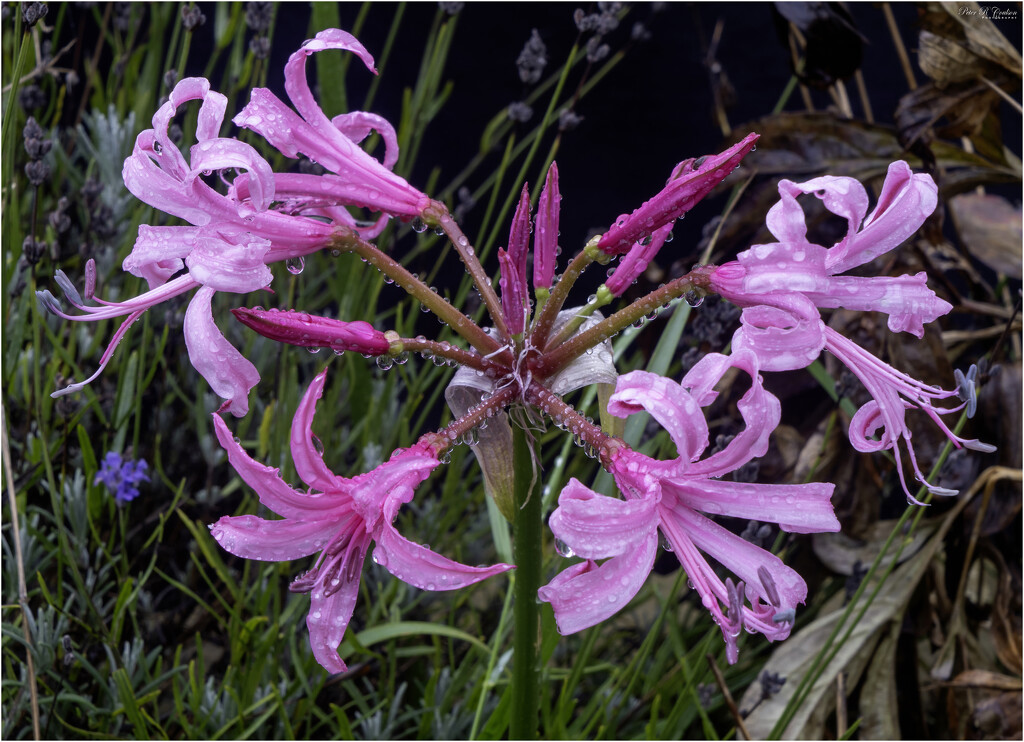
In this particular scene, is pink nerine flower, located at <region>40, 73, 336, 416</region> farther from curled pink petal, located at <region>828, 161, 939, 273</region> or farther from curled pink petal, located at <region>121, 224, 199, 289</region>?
curled pink petal, located at <region>828, 161, 939, 273</region>

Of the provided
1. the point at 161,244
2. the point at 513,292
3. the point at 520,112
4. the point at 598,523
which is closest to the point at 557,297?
the point at 513,292

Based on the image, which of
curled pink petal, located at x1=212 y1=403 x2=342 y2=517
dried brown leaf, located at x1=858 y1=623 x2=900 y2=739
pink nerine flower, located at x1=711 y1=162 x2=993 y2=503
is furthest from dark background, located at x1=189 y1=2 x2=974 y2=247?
curled pink petal, located at x1=212 y1=403 x2=342 y2=517

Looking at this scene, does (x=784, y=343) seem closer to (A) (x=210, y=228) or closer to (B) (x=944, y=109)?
(A) (x=210, y=228)

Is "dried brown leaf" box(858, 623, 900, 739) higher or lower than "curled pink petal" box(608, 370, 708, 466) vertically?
lower

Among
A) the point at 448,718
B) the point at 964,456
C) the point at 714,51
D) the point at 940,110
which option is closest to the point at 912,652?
the point at 964,456

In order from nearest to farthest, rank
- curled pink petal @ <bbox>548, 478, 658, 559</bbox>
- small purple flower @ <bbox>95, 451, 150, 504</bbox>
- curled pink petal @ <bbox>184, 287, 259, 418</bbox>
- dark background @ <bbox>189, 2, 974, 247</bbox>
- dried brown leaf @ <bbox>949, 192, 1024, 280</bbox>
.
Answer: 1. curled pink petal @ <bbox>548, 478, 658, 559</bbox>
2. curled pink petal @ <bbox>184, 287, 259, 418</bbox>
3. small purple flower @ <bbox>95, 451, 150, 504</bbox>
4. dried brown leaf @ <bbox>949, 192, 1024, 280</bbox>
5. dark background @ <bbox>189, 2, 974, 247</bbox>

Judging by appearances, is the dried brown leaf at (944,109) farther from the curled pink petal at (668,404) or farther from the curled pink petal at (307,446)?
the curled pink petal at (307,446)

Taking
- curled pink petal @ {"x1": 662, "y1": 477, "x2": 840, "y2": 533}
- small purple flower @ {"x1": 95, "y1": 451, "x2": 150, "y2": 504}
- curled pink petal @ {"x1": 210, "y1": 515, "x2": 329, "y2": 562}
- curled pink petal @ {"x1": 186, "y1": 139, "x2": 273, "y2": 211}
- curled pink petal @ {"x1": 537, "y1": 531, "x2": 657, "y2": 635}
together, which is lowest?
small purple flower @ {"x1": 95, "y1": 451, "x2": 150, "y2": 504}
